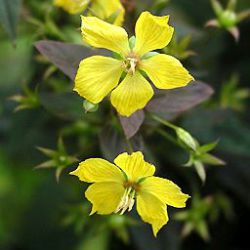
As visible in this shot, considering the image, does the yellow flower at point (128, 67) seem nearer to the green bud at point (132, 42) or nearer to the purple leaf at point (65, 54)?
the green bud at point (132, 42)

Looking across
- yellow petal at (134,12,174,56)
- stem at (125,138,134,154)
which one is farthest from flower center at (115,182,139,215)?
yellow petal at (134,12,174,56)

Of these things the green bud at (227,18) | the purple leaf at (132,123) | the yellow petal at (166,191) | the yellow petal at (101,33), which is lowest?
the yellow petal at (166,191)

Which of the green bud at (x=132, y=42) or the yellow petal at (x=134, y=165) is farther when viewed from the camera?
the green bud at (x=132, y=42)

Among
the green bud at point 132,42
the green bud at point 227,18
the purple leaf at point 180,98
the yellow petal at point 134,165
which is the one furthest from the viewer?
the green bud at point 227,18

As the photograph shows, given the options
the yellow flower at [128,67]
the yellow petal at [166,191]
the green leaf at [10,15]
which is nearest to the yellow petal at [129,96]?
the yellow flower at [128,67]

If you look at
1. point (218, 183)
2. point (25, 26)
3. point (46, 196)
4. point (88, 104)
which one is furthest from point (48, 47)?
point (46, 196)
